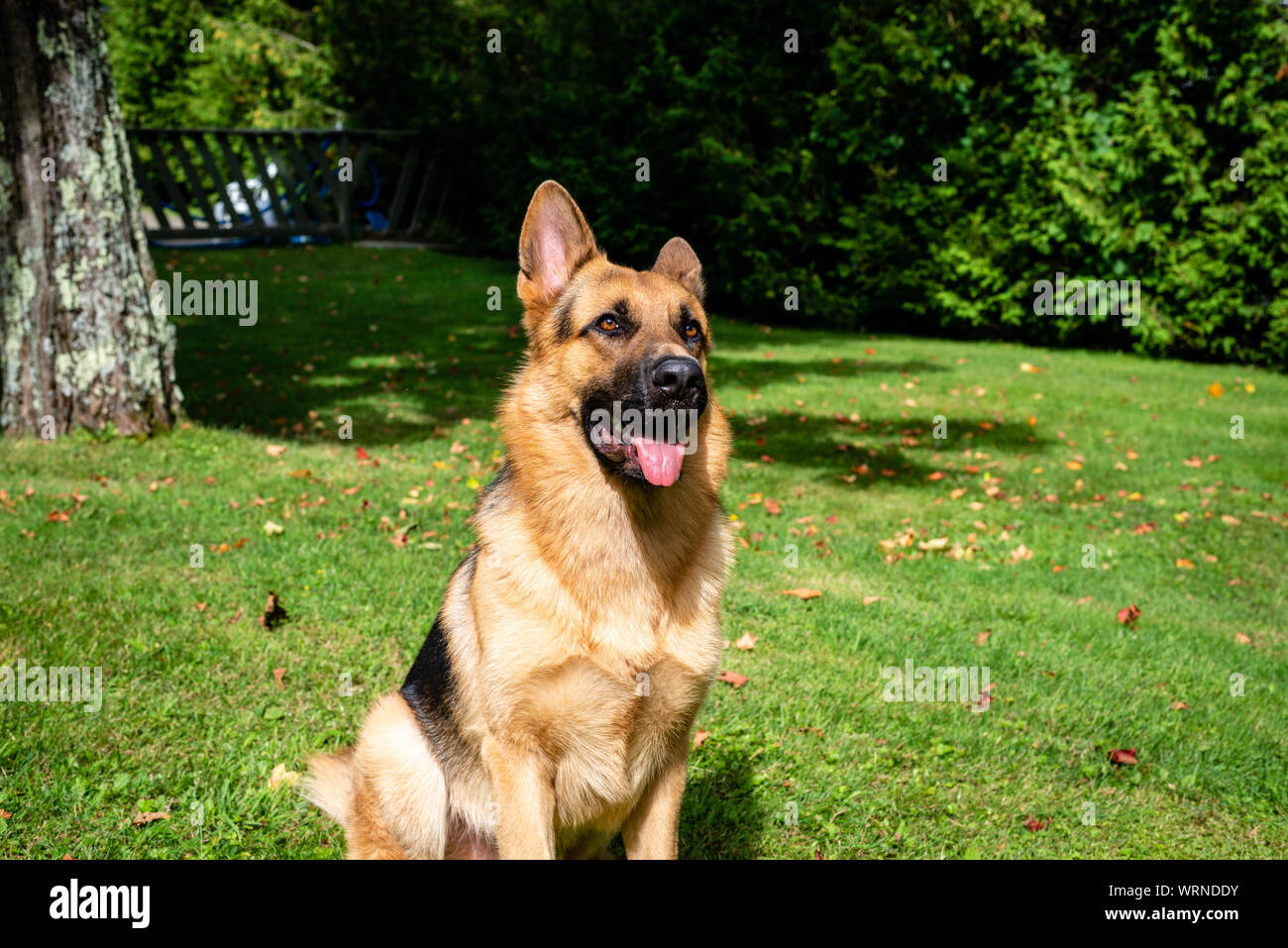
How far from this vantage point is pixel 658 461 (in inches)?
119

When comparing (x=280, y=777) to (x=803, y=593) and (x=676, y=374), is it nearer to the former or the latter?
(x=676, y=374)

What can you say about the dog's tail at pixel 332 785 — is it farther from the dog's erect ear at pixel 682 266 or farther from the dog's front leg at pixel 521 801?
the dog's erect ear at pixel 682 266

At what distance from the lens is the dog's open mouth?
119 inches

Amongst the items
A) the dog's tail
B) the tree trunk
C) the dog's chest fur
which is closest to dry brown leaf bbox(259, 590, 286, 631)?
the dog's tail

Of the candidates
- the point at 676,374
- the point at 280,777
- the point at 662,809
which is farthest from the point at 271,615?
the point at 676,374

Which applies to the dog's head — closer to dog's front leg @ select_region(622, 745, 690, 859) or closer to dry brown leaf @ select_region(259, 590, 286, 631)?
dog's front leg @ select_region(622, 745, 690, 859)

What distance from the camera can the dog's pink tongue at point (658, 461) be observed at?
3.02 metres

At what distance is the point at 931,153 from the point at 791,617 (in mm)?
13641

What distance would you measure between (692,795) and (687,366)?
1.88 m

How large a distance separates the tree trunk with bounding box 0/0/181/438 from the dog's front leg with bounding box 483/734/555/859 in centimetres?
669

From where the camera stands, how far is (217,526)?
6.38 metres

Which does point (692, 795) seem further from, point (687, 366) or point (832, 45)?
point (832, 45)

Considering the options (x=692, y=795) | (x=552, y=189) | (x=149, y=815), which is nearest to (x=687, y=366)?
(x=552, y=189)

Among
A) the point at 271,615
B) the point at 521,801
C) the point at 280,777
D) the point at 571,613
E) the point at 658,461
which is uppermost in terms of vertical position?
the point at 658,461
